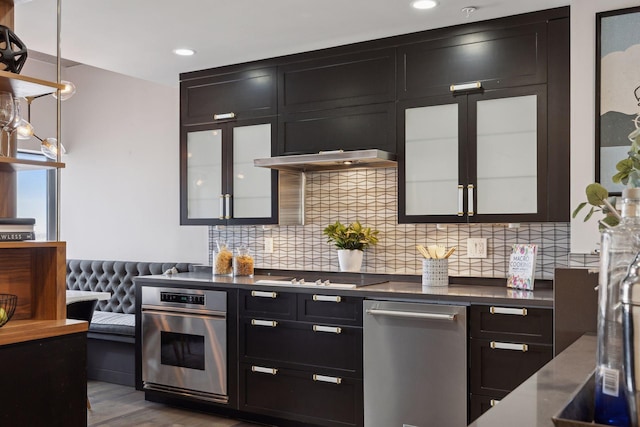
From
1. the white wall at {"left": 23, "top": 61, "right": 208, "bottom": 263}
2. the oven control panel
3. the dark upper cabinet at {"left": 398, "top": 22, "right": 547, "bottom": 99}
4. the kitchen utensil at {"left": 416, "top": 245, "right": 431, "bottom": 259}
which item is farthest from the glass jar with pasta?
the dark upper cabinet at {"left": 398, "top": 22, "right": 547, "bottom": 99}

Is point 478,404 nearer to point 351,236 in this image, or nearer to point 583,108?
point 351,236

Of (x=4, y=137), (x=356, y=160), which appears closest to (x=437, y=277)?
(x=356, y=160)

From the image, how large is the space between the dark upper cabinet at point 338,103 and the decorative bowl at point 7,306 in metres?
2.12

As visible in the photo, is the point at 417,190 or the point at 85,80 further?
the point at 85,80

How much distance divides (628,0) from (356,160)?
5.53 feet

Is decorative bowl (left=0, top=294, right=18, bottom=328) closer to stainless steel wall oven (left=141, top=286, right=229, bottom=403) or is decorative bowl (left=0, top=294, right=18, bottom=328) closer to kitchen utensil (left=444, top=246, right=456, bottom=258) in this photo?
stainless steel wall oven (left=141, top=286, right=229, bottom=403)

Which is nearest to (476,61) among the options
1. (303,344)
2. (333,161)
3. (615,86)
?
(615,86)

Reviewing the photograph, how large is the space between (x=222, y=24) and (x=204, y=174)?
51.4 inches

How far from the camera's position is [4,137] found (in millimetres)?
2562

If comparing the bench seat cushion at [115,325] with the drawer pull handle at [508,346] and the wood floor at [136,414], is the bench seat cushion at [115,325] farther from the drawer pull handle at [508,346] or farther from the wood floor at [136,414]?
the drawer pull handle at [508,346]

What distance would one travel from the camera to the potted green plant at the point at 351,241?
4.07 metres

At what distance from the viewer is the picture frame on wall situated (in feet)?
10.1

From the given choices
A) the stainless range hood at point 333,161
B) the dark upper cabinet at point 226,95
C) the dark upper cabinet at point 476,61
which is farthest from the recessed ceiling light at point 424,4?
the dark upper cabinet at point 226,95

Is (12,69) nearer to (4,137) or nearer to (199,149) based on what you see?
(4,137)
